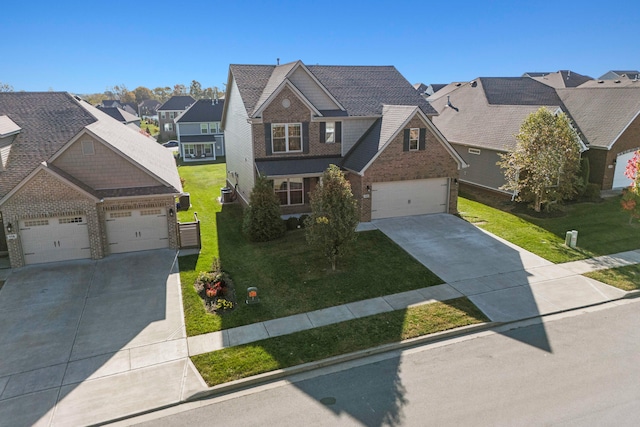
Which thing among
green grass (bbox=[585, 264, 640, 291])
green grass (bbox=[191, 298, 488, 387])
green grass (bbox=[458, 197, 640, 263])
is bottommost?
green grass (bbox=[191, 298, 488, 387])

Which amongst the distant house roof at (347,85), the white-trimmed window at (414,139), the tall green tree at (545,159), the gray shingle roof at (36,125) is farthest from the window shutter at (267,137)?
the tall green tree at (545,159)

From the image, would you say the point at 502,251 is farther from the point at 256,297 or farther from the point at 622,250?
the point at 256,297

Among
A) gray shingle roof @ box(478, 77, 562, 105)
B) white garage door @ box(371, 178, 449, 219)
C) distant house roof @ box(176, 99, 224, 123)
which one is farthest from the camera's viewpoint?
distant house roof @ box(176, 99, 224, 123)

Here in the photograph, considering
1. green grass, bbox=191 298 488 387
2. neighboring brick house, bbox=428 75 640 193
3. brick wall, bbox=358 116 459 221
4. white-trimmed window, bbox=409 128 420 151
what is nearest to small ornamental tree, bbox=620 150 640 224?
neighboring brick house, bbox=428 75 640 193

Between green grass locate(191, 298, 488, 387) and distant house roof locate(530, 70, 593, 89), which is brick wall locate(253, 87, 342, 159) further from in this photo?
distant house roof locate(530, 70, 593, 89)

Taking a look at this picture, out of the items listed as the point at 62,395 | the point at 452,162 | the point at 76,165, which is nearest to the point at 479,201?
the point at 452,162
